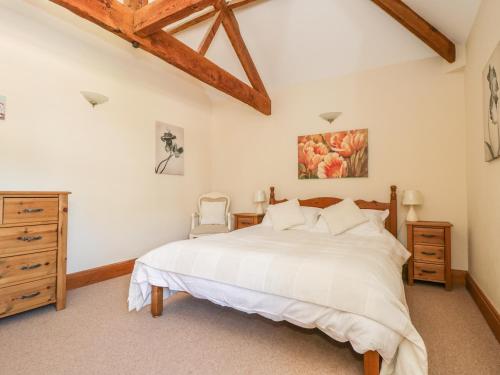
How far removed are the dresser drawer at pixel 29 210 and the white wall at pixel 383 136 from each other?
9.39 ft

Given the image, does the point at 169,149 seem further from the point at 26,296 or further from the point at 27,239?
the point at 26,296

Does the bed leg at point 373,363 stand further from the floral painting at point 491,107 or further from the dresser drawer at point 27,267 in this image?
the dresser drawer at point 27,267

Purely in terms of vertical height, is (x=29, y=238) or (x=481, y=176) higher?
(x=481, y=176)

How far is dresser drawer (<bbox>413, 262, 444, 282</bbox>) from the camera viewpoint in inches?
120

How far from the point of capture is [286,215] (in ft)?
11.7

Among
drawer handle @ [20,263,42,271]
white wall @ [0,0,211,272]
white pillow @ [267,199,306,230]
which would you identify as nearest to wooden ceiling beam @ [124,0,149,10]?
white wall @ [0,0,211,272]

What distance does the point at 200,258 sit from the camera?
2174 mm

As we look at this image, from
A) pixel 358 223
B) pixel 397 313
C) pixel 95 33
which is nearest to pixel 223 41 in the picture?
pixel 95 33

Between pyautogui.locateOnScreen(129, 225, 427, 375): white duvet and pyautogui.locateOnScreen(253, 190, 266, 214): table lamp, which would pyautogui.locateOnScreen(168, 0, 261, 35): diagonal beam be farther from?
Answer: pyautogui.locateOnScreen(129, 225, 427, 375): white duvet

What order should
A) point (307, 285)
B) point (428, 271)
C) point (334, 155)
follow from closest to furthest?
point (307, 285) → point (428, 271) → point (334, 155)

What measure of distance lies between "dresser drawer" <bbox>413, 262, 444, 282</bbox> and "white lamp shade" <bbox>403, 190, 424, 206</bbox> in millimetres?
684

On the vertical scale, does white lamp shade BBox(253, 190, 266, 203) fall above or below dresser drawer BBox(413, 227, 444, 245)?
above

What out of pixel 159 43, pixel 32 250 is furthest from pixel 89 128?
pixel 32 250

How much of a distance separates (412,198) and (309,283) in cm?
223
